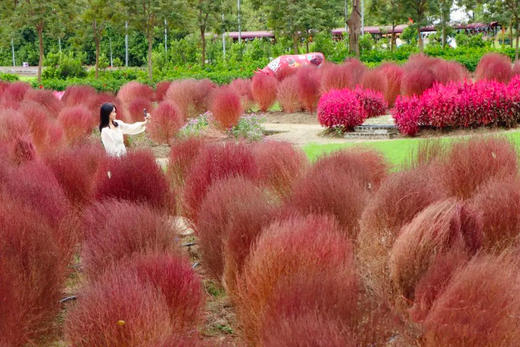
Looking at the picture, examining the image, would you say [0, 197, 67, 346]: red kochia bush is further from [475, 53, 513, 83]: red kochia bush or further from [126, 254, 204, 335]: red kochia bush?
[475, 53, 513, 83]: red kochia bush

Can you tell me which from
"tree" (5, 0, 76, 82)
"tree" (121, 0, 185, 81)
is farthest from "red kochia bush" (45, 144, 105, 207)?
"tree" (5, 0, 76, 82)

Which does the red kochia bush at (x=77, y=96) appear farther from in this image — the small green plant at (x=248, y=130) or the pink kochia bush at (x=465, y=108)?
the pink kochia bush at (x=465, y=108)

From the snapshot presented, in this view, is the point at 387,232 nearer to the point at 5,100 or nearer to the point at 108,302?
the point at 108,302

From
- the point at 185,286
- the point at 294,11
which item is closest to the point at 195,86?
the point at 185,286

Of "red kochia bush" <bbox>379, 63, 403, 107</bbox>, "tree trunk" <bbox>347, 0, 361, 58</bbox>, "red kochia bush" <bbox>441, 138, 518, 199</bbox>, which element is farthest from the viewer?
"tree trunk" <bbox>347, 0, 361, 58</bbox>

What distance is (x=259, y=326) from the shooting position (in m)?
4.24

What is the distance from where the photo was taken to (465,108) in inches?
544

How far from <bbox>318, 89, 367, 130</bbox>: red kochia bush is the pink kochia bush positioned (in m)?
1.41

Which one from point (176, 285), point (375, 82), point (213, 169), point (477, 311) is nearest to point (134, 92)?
point (375, 82)

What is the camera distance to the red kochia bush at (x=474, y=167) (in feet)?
24.1

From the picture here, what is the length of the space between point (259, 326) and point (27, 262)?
1.82 m

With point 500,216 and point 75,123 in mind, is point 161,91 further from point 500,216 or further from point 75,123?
point 500,216

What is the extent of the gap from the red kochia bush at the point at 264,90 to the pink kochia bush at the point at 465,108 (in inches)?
284

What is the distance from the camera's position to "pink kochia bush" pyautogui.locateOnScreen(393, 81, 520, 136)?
545 inches
